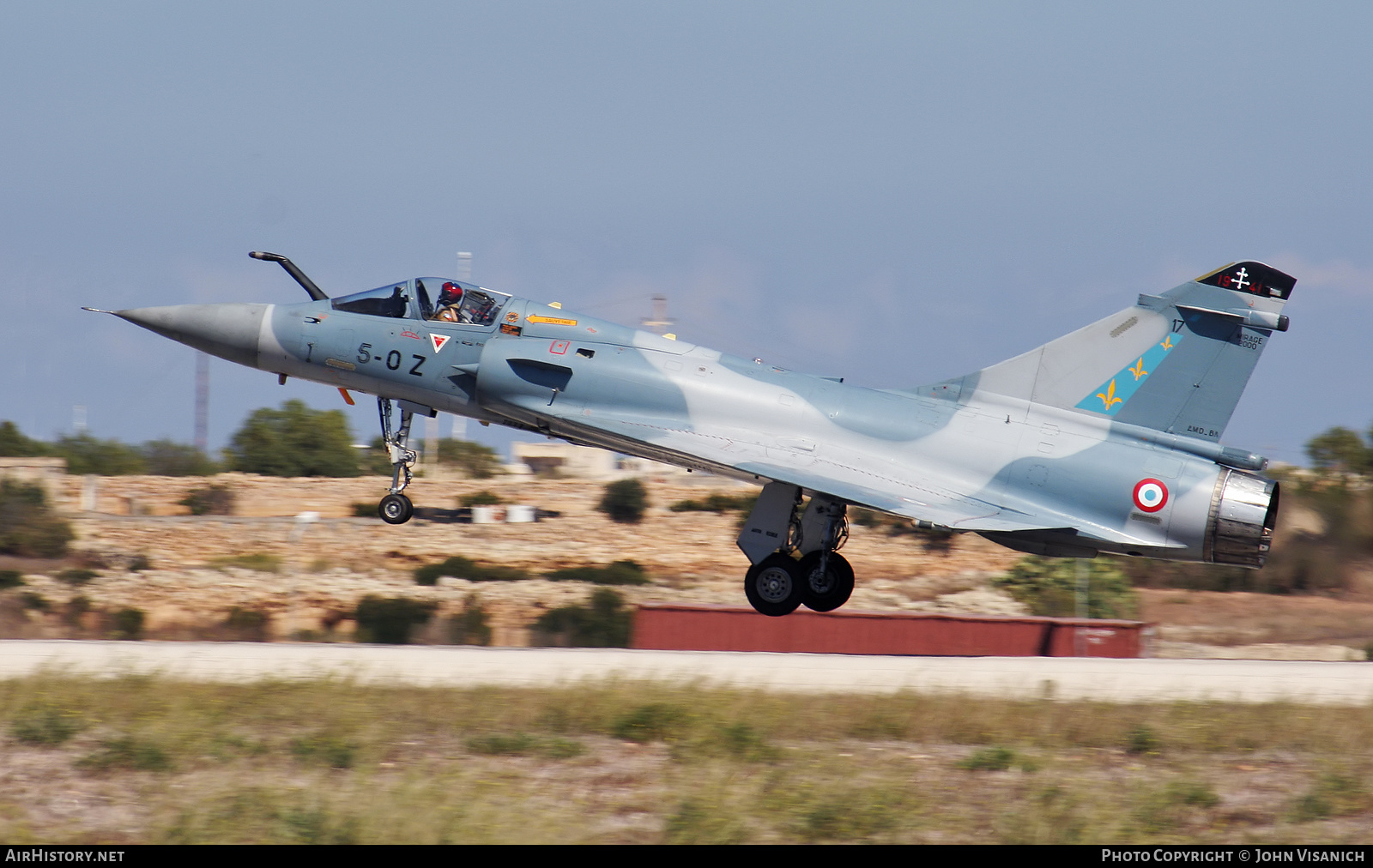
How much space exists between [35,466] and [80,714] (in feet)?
141

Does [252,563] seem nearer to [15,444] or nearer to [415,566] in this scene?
[415,566]

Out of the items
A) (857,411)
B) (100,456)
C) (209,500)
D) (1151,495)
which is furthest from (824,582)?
(100,456)

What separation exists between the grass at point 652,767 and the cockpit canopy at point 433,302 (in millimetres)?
4566

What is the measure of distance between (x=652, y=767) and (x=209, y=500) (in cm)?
3477

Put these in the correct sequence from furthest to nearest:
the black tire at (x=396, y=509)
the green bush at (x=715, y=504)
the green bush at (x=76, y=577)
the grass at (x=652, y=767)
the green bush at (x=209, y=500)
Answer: the green bush at (x=715, y=504) < the green bush at (x=209, y=500) < the green bush at (x=76, y=577) < the black tire at (x=396, y=509) < the grass at (x=652, y=767)

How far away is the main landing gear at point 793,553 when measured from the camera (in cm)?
1560

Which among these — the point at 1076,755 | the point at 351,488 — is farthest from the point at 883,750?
the point at 351,488

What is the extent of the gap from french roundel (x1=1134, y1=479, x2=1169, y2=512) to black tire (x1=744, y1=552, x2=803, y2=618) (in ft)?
12.7

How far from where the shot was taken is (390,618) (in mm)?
29062

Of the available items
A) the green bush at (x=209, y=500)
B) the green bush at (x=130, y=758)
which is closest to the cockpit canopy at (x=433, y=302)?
the green bush at (x=130, y=758)

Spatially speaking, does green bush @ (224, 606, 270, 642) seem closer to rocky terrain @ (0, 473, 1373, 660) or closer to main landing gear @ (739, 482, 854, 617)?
rocky terrain @ (0, 473, 1373, 660)

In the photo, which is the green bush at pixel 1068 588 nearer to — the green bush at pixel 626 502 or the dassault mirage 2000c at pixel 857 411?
the green bush at pixel 626 502

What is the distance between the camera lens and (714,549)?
3766 centimetres
